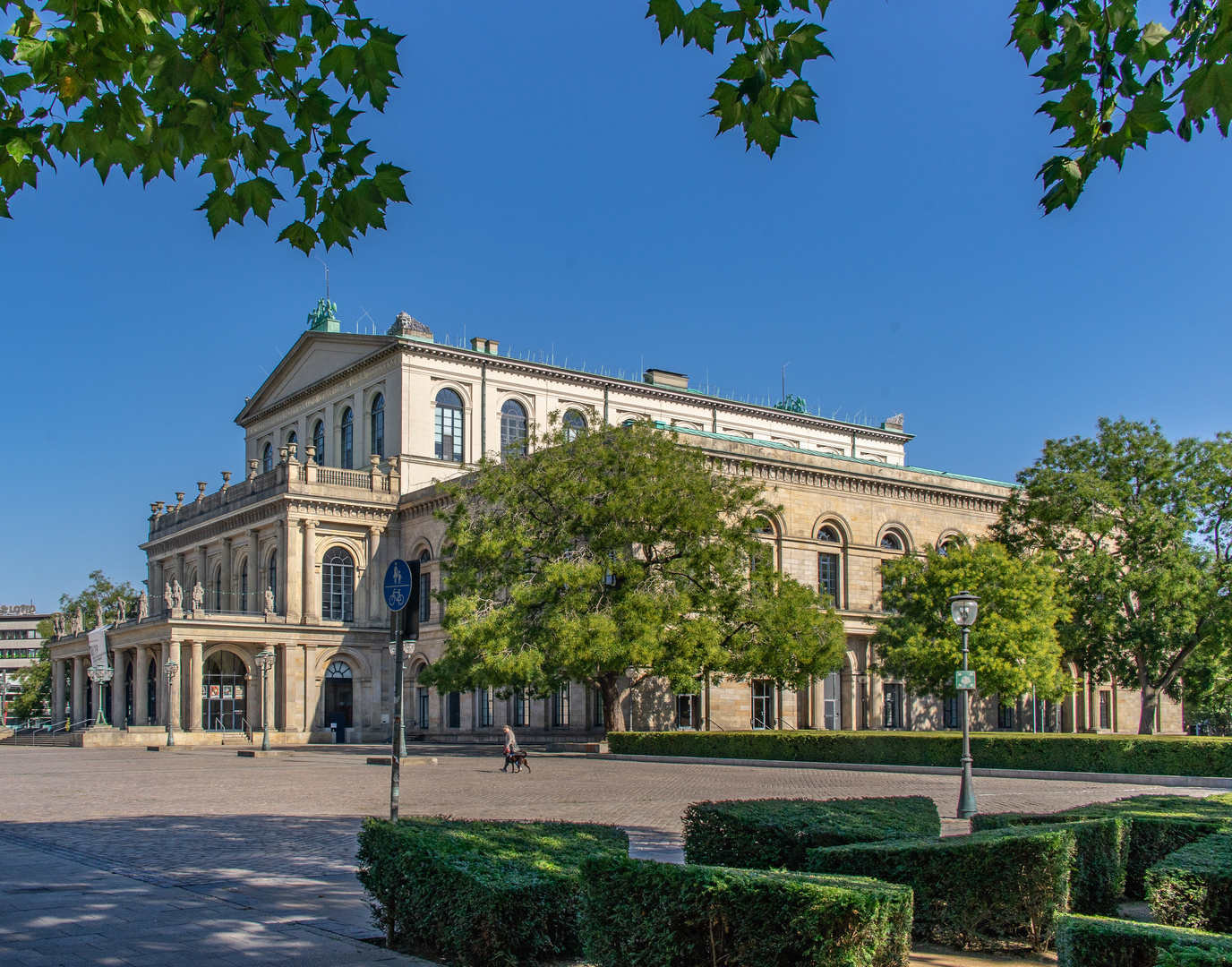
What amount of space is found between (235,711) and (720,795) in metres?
41.4

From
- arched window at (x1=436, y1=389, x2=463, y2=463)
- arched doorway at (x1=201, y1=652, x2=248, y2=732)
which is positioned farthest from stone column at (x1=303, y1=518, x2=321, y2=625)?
arched window at (x1=436, y1=389, x2=463, y2=463)

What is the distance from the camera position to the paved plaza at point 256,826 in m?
8.42

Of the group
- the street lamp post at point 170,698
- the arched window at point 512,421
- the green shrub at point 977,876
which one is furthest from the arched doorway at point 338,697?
the green shrub at point 977,876

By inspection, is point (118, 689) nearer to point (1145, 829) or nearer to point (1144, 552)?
point (1144, 552)

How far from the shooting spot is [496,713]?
50500mm

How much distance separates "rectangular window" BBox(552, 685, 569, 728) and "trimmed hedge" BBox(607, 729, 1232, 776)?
7.73 m

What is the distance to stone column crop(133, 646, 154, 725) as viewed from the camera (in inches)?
2331

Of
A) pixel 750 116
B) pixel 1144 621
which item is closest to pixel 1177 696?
pixel 1144 621

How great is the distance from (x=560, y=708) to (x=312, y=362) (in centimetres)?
2872

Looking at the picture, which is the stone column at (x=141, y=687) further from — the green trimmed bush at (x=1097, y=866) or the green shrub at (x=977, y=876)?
the green shrub at (x=977, y=876)

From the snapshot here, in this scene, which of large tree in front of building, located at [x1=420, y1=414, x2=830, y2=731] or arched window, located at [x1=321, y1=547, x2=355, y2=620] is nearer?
large tree in front of building, located at [x1=420, y1=414, x2=830, y2=731]

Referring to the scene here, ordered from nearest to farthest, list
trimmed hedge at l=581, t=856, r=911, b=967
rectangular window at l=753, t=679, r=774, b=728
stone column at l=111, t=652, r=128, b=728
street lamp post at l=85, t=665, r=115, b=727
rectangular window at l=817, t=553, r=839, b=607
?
trimmed hedge at l=581, t=856, r=911, b=967 < rectangular window at l=753, t=679, r=774, b=728 < rectangular window at l=817, t=553, r=839, b=607 < street lamp post at l=85, t=665, r=115, b=727 < stone column at l=111, t=652, r=128, b=728

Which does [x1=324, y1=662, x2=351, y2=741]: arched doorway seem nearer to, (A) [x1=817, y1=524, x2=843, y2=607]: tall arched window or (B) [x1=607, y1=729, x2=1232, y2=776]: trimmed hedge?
(B) [x1=607, y1=729, x2=1232, y2=776]: trimmed hedge

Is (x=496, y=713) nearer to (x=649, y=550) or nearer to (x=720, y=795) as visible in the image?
(x=649, y=550)
